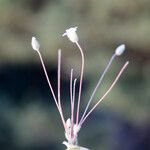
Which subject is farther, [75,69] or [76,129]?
[75,69]

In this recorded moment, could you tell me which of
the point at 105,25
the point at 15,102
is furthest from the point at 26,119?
the point at 105,25

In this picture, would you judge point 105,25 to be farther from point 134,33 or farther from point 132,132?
point 132,132

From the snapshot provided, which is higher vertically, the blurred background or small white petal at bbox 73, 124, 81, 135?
the blurred background

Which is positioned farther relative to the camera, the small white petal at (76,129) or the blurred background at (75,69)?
the blurred background at (75,69)

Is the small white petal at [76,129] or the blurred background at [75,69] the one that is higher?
the blurred background at [75,69]

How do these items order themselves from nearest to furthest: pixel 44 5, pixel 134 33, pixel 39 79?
pixel 134 33 < pixel 44 5 < pixel 39 79

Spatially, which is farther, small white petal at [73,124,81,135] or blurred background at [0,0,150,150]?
blurred background at [0,0,150,150]

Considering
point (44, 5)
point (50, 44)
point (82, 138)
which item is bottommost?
point (82, 138)

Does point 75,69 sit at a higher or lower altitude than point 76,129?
higher
